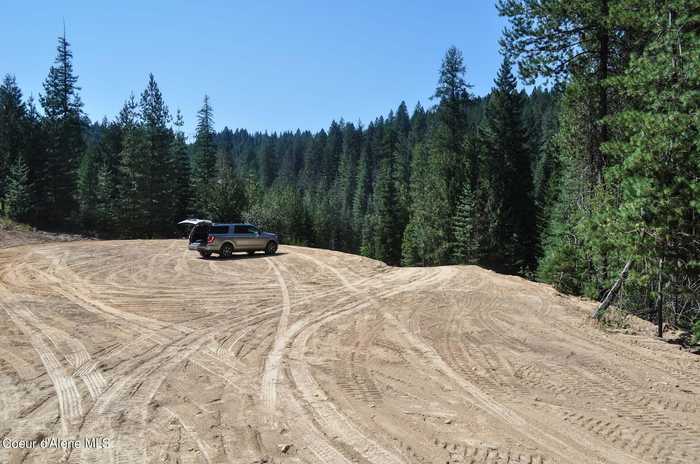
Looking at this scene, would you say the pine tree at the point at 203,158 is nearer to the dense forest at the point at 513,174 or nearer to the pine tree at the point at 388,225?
the dense forest at the point at 513,174

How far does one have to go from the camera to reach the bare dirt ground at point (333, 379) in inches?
227

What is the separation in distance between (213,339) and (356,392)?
4.14 meters

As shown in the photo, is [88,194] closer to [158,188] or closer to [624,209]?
[158,188]

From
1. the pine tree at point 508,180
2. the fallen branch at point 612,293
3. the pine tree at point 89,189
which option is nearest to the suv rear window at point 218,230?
the fallen branch at point 612,293

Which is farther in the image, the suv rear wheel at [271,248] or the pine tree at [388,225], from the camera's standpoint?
the pine tree at [388,225]

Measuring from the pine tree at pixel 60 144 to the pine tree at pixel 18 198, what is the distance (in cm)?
163

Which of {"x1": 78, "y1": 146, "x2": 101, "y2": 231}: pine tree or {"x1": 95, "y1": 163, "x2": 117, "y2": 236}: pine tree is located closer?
{"x1": 78, "y1": 146, "x2": 101, "y2": 231}: pine tree

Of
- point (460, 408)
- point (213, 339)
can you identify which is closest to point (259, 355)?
point (213, 339)

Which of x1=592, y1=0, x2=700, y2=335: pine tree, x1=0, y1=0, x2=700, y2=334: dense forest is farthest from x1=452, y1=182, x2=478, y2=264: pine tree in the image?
x1=592, y1=0, x2=700, y2=335: pine tree

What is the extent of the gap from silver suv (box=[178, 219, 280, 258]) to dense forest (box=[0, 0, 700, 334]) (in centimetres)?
1497

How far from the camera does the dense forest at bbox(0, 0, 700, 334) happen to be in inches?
463

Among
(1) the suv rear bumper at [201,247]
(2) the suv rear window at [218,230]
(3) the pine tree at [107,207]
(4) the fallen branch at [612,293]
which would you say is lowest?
(4) the fallen branch at [612,293]

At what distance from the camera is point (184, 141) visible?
54.5m

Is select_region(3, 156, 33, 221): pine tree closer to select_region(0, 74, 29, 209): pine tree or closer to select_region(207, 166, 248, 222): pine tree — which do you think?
select_region(0, 74, 29, 209): pine tree
